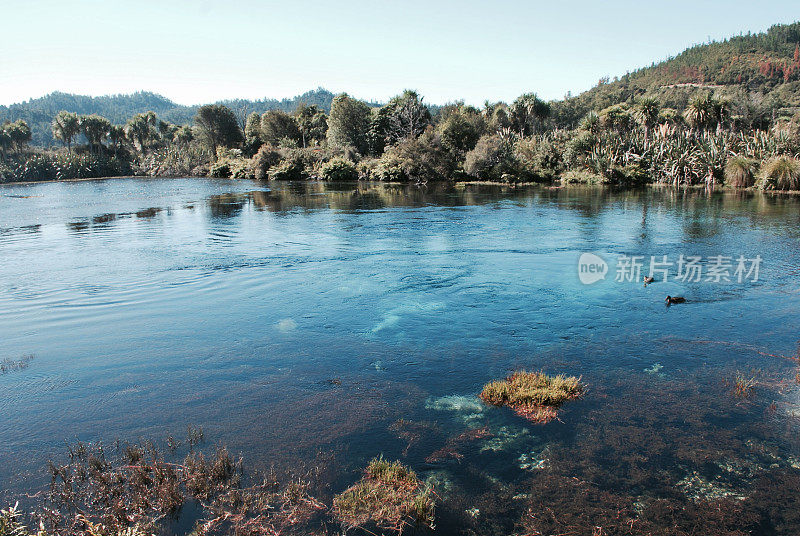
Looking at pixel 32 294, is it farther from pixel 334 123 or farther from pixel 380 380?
pixel 334 123

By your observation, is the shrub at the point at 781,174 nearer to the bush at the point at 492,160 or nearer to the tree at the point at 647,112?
the tree at the point at 647,112

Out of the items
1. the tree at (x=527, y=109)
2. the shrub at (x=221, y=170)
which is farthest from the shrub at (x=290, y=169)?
the tree at (x=527, y=109)

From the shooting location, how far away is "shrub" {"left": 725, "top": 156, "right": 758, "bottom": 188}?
47875 millimetres

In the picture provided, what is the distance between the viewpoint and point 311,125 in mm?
102375

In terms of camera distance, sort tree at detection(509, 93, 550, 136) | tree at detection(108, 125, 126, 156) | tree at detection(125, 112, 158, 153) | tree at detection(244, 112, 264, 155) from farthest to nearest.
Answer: tree at detection(125, 112, 158, 153)
tree at detection(108, 125, 126, 156)
tree at detection(244, 112, 264, 155)
tree at detection(509, 93, 550, 136)

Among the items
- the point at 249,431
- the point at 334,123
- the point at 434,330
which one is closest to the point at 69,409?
the point at 249,431

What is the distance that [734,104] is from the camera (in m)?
96.2

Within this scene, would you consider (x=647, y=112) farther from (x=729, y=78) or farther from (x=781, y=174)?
(x=729, y=78)

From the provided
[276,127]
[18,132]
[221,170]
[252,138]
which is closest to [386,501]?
[221,170]

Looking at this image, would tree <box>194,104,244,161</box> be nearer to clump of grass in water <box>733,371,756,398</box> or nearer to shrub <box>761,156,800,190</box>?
shrub <box>761,156,800,190</box>

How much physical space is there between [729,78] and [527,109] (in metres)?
130

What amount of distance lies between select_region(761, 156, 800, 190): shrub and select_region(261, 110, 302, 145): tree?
261 feet

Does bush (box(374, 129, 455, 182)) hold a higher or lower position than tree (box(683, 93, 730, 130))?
lower

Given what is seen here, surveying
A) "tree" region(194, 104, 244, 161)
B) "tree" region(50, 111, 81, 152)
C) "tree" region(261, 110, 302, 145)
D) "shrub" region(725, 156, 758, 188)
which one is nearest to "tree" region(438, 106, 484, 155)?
"shrub" region(725, 156, 758, 188)
